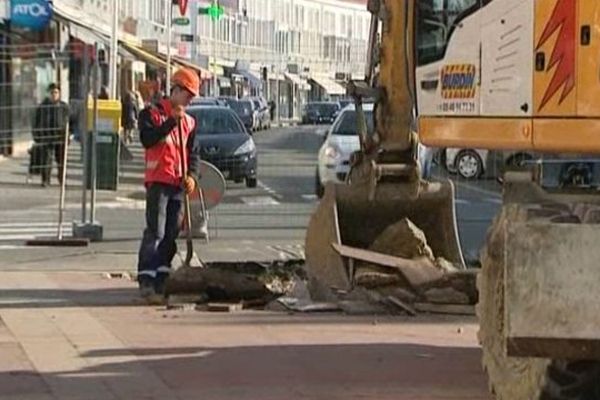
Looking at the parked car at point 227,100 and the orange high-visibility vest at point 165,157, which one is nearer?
the orange high-visibility vest at point 165,157

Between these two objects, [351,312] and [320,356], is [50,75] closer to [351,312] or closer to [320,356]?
[351,312]

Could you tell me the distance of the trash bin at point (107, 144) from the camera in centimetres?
2390

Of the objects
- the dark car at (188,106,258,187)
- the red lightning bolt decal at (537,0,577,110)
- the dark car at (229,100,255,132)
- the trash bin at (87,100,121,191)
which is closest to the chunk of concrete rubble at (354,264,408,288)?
the red lightning bolt decal at (537,0,577,110)

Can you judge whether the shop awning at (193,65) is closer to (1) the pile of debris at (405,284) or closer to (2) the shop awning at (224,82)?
(2) the shop awning at (224,82)

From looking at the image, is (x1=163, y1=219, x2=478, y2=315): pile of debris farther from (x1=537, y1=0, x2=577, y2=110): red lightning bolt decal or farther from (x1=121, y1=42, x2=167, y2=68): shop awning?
(x1=121, y1=42, x2=167, y2=68): shop awning

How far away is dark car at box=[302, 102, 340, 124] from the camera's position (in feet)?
125

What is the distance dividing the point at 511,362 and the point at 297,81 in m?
26.1

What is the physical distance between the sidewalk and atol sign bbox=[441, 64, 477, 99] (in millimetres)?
1898

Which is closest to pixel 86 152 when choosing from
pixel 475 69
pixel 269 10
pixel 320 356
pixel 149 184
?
pixel 149 184

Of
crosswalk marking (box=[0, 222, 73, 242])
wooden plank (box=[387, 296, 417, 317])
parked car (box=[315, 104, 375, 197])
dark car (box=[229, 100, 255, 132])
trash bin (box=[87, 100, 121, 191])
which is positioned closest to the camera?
wooden plank (box=[387, 296, 417, 317])

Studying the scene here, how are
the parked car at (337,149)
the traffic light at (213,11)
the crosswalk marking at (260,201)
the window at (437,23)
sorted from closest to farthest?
the window at (437,23)
the crosswalk marking at (260,201)
the parked car at (337,149)
the traffic light at (213,11)

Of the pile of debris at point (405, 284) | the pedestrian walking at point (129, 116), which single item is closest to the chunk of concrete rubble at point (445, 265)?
the pile of debris at point (405, 284)

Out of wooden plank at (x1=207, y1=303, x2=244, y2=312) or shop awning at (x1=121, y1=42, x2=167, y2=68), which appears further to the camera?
shop awning at (x1=121, y1=42, x2=167, y2=68)

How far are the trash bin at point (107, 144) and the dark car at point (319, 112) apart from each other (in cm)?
1240
